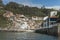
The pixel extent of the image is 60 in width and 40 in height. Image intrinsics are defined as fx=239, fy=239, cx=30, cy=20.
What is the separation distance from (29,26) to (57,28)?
61.8 meters

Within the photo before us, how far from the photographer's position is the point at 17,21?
119 m

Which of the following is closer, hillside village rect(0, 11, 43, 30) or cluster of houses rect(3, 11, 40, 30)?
hillside village rect(0, 11, 43, 30)

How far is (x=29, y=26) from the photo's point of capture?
115750 mm

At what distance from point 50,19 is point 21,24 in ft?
70.6

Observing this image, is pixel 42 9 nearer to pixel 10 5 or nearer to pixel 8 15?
pixel 10 5

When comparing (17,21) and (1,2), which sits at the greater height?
(1,2)

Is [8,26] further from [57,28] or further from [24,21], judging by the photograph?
[57,28]

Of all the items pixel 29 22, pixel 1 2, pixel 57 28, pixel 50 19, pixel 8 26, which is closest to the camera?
pixel 57 28

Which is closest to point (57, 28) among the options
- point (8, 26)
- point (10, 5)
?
point (8, 26)

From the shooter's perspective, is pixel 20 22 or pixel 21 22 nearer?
pixel 20 22

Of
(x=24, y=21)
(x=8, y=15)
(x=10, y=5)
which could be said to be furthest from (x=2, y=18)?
(x=10, y=5)

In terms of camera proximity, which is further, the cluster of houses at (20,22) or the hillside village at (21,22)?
the cluster of houses at (20,22)

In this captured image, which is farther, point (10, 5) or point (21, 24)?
point (10, 5)

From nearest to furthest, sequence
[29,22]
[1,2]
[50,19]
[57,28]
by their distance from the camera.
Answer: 1. [57,28]
2. [50,19]
3. [29,22]
4. [1,2]
